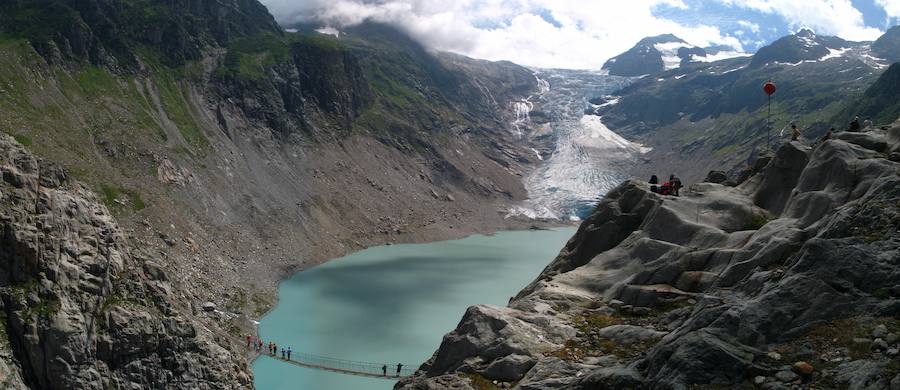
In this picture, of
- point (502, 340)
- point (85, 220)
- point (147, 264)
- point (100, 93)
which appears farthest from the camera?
point (100, 93)

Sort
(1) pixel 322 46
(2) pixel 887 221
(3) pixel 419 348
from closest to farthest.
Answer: (2) pixel 887 221
(3) pixel 419 348
(1) pixel 322 46

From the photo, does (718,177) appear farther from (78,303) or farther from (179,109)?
(179,109)

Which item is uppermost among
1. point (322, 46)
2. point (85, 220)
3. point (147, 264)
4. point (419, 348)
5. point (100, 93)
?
point (322, 46)

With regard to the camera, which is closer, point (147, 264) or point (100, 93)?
point (147, 264)

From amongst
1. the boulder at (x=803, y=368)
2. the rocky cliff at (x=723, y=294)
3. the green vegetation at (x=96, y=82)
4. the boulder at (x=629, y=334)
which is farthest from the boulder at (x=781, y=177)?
the green vegetation at (x=96, y=82)

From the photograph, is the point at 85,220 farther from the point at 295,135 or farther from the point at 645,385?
the point at 295,135

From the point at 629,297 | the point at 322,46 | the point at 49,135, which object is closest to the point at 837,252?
the point at 629,297

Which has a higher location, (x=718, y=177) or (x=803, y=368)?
(x=718, y=177)

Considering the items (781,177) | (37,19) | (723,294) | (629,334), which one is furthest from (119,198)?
(723,294)

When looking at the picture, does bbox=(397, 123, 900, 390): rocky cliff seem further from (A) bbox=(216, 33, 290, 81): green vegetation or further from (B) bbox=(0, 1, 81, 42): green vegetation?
(A) bbox=(216, 33, 290, 81): green vegetation
